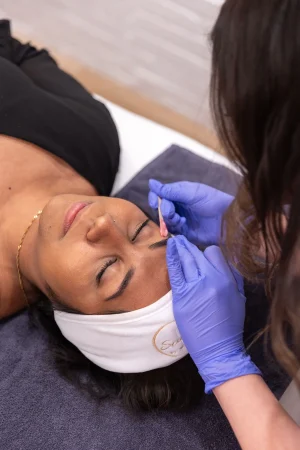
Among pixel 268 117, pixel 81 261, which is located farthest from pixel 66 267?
pixel 268 117

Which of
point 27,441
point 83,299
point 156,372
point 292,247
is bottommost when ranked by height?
point 27,441

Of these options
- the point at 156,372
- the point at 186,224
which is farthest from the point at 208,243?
the point at 156,372

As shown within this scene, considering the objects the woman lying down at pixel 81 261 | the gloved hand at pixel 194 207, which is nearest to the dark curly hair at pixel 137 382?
the woman lying down at pixel 81 261

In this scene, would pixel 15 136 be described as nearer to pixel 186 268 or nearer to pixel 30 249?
pixel 30 249

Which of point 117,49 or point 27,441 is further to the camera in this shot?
point 117,49

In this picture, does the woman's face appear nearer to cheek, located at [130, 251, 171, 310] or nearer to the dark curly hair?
cheek, located at [130, 251, 171, 310]

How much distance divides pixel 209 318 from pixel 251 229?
27cm

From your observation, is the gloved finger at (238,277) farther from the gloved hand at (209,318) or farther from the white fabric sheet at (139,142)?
the white fabric sheet at (139,142)

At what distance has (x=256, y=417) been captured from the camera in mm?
939

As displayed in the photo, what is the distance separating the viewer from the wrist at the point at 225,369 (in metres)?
1.00

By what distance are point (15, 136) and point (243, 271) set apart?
74 cm

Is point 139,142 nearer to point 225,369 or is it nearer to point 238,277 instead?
point 238,277

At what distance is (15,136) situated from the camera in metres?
1.39

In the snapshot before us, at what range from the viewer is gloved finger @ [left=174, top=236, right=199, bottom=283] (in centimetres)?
107
